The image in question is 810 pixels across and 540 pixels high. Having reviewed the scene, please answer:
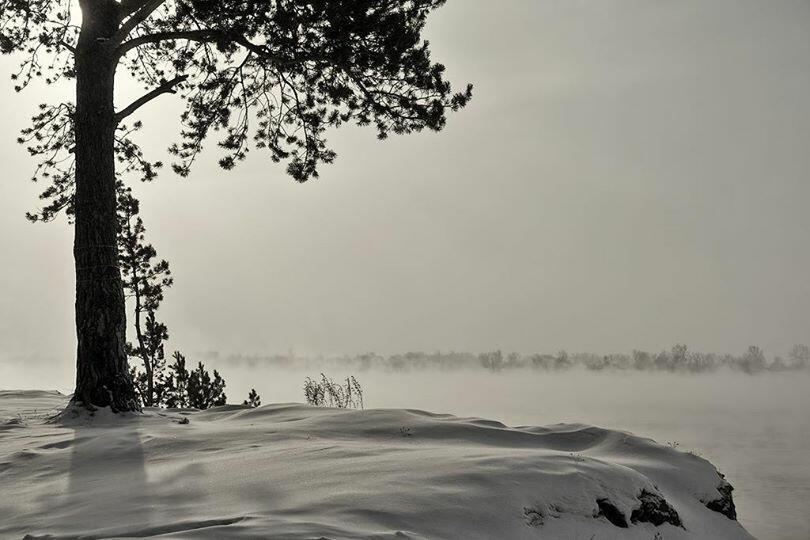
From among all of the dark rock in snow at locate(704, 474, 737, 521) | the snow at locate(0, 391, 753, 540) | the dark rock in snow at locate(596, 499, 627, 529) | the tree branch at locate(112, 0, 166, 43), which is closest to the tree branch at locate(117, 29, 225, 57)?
the tree branch at locate(112, 0, 166, 43)

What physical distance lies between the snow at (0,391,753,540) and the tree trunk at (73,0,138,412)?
1450 mm

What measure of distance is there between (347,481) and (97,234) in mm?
6490

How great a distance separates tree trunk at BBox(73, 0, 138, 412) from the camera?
903cm

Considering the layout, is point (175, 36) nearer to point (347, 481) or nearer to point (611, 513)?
point (347, 481)

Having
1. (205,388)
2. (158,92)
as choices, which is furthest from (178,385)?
(158,92)

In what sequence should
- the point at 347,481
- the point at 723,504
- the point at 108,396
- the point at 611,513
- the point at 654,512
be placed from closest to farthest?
the point at 347,481 < the point at 611,513 < the point at 654,512 < the point at 723,504 < the point at 108,396

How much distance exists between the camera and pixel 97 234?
368 inches

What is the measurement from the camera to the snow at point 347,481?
3865mm

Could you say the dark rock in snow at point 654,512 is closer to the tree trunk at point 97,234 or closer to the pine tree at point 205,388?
the tree trunk at point 97,234

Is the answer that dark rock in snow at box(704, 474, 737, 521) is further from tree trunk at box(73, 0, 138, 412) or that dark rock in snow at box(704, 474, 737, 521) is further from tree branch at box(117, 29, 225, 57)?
tree branch at box(117, 29, 225, 57)

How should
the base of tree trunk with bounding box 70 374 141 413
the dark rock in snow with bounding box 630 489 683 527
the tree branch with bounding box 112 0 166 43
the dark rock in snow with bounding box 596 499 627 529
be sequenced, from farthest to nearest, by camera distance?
the tree branch with bounding box 112 0 166 43 → the base of tree trunk with bounding box 70 374 141 413 → the dark rock in snow with bounding box 630 489 683 527 → the dark rock in snow with bounding box 596 499 627 529

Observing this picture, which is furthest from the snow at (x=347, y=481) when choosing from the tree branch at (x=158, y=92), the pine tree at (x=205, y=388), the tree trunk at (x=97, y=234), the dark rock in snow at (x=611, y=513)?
the pine tree at (x=205, y=388)

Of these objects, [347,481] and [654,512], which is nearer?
[347,481]

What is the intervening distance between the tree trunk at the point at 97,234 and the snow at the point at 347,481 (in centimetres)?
145
